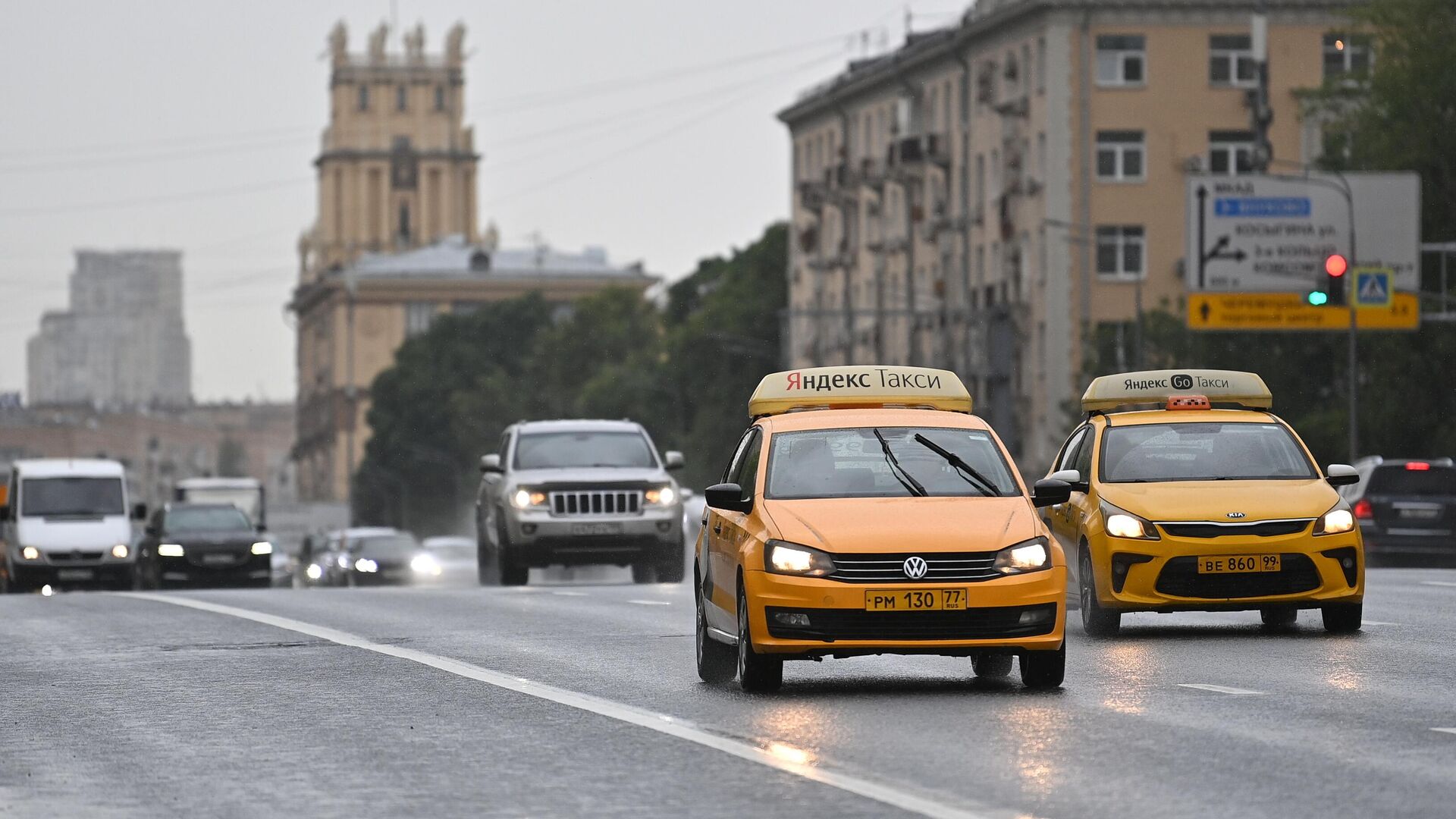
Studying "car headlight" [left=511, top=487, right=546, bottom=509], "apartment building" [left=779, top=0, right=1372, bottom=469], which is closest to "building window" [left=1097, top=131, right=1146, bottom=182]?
"apartment building" [left=779, top=0, right=1372, bottom=469]

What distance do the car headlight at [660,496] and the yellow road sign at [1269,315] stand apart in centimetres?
2732

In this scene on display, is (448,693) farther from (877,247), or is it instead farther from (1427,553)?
(877,247)

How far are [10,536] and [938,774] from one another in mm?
38294

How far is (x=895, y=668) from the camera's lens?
1750 cm

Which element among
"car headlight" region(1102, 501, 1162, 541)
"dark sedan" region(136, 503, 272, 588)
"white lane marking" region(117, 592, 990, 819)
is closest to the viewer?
"white lane marking" region(117, 592, 990, 819)

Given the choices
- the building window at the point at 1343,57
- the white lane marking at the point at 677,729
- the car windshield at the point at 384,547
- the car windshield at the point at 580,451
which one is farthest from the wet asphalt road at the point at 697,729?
the building window at the point at 1343,57

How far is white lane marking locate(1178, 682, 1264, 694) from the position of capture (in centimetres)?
1545

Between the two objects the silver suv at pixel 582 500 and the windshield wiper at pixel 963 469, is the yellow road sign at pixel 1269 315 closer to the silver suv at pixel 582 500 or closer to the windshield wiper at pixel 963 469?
the silver suv at pixel 582 500

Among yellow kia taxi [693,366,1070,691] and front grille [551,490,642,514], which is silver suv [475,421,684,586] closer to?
front grille [551,490,642,514]

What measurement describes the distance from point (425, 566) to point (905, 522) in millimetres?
38923

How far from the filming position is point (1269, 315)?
58.9 m

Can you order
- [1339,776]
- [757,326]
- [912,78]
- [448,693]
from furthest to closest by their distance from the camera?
[757,326] → [912,78] → [448,693] → [1339,776]

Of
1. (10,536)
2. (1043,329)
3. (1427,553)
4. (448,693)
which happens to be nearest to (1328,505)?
(448,693)

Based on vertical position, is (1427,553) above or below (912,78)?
below
